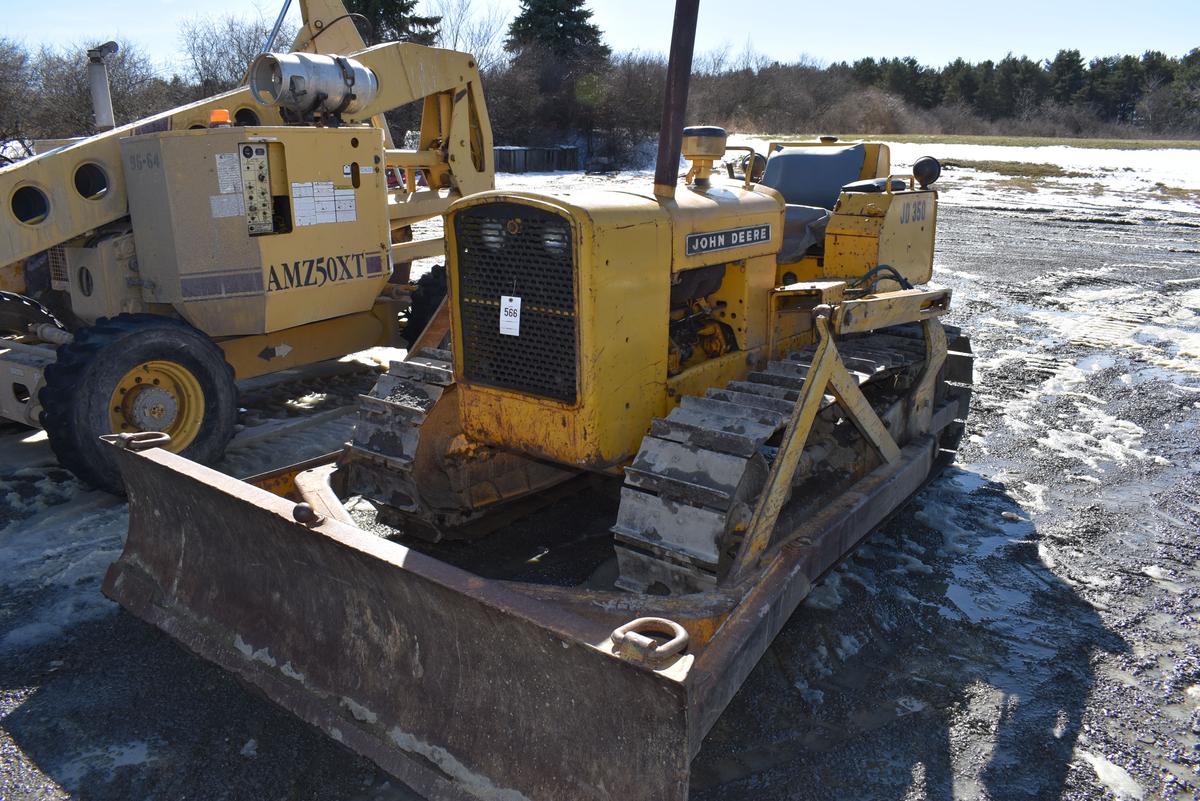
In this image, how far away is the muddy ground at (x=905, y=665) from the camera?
3164 millimetres

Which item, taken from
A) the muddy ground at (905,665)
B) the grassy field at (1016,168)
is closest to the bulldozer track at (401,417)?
the muddy ground at (905,665)

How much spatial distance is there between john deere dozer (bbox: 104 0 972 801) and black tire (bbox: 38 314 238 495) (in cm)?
134

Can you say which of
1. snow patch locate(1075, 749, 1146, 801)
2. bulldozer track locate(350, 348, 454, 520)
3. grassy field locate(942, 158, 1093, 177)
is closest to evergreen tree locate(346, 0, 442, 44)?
grassy field locate(942, 158, 1093, 177)

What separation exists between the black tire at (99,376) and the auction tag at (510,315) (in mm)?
2704

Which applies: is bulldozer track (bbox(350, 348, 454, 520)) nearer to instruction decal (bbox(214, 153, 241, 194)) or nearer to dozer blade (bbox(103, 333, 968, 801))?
dozer blade (bbox(103, 333, 968, 801))

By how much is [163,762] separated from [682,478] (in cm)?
206

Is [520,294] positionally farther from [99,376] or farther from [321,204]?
[321,204]

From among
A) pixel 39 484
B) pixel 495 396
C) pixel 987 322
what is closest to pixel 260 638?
pixel 495 396

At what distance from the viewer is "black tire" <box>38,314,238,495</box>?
17.7ft

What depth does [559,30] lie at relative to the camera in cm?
3744

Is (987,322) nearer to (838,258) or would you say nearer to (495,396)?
(838,258)

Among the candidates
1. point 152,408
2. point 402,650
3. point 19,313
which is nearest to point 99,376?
point 152,408

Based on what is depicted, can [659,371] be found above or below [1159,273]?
above

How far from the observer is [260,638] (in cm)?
369
